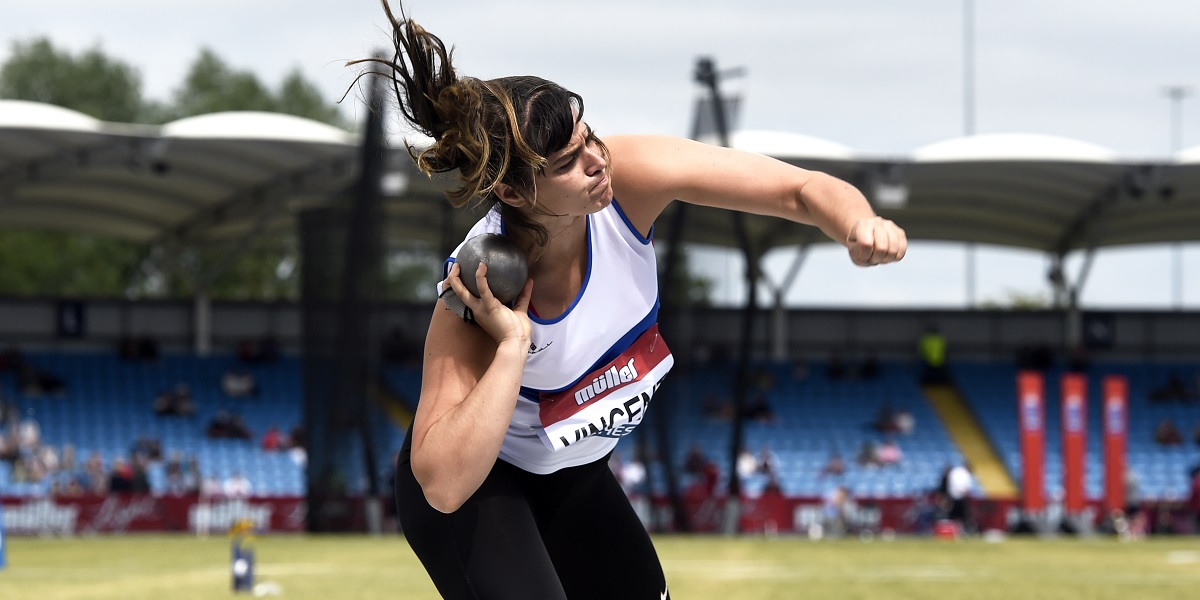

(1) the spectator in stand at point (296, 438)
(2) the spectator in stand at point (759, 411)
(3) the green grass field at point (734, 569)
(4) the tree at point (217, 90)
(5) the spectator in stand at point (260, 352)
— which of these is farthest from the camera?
(4) the tree at point (217, 90)

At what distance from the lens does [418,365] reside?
76.7 feet

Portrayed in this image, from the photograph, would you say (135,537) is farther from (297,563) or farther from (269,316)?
(269,316)

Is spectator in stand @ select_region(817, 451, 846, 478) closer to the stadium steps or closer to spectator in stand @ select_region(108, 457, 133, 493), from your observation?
the stadium steps

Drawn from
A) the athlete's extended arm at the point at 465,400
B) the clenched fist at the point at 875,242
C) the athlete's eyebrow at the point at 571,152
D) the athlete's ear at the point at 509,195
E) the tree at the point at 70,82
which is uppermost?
the tree at the point at 70,82

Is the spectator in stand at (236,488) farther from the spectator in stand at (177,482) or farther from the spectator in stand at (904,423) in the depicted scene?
the spectator in stand at (904,423)

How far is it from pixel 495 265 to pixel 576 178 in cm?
27

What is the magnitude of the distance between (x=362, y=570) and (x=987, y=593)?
19.8 ft

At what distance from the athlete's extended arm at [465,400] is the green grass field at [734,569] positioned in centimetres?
763

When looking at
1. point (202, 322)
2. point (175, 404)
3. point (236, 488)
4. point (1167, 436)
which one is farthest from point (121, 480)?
point (1167, 436)

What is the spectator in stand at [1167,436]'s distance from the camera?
31656mm

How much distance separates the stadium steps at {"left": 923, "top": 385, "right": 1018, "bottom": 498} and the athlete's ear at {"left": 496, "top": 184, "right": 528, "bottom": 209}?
2834 cm

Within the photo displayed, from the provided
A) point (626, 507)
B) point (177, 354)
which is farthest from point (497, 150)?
point (177, 354)

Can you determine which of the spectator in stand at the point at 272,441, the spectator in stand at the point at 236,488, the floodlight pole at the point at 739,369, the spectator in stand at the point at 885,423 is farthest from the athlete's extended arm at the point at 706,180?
the spectator in stand at the point at 885,423

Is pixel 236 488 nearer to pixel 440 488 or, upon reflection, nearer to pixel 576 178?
pixel 440 488
